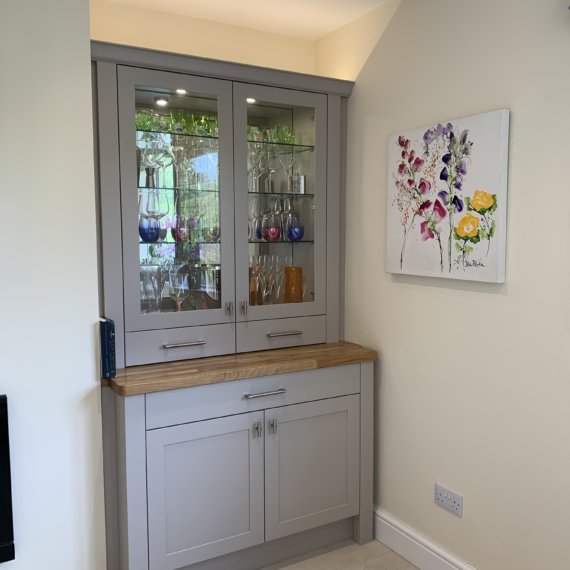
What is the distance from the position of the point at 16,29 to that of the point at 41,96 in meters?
0.23

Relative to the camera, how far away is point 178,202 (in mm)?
2561

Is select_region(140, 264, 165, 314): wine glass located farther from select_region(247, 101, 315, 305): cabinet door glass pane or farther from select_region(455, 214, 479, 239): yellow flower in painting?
select_region(455, 214, 479, 239): yellow flower in painting

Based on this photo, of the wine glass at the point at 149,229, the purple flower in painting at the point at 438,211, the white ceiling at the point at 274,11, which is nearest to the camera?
the purple flower in painting at the point at 438,211

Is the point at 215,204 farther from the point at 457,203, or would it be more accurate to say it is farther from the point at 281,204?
the point at 457,203

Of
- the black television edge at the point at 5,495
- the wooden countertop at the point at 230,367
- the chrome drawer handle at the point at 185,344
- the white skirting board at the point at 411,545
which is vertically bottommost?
the white skirting board at the point at 411,545

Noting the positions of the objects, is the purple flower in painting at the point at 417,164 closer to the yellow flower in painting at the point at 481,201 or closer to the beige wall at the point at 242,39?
the yellow flower in painting at the point at 481,201

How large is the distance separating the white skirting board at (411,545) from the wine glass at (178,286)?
1388 millimetres

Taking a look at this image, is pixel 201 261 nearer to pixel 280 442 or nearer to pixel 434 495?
pixel 280 442

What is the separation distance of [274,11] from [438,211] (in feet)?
4.15

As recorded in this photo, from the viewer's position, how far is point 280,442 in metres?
2.55

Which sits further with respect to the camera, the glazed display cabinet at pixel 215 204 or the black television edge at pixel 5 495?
the glazed display cabinet at pixel 215 204

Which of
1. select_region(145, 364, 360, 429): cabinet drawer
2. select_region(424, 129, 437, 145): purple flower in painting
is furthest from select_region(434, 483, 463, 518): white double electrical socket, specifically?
select_region(424, 129, 437, 145): purple flower in painting

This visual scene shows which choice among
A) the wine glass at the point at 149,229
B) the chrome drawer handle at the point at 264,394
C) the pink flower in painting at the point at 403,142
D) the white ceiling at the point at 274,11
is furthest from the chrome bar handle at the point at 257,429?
the white ceiling at the point at 274,11

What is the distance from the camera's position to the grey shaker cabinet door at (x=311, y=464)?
2.54 meters
